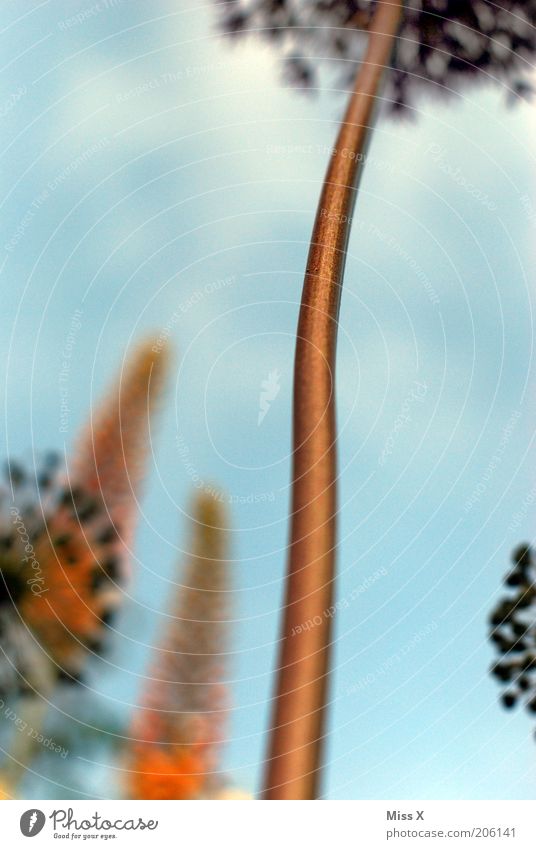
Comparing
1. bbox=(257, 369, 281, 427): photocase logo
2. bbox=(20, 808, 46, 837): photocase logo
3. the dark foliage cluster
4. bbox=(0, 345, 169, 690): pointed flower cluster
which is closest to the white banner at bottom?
bbox=(20, 808, 46, 837): photocase logo

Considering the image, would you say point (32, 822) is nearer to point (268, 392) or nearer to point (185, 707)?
point (185, 707)

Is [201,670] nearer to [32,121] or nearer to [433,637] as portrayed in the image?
[433,637]

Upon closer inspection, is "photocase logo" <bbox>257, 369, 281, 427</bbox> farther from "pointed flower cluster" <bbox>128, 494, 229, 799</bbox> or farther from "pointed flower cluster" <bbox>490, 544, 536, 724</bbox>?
"pointed flower cluster" <bbox>490, 544, 536, 724</bbox>

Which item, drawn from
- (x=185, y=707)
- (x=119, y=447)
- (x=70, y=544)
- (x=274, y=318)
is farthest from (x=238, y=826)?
(x=274, y=318)

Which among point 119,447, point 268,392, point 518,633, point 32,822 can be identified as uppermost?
point 268,392

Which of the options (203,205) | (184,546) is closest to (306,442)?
(184,546)
